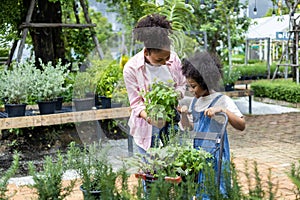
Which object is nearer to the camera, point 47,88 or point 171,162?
point 171,162

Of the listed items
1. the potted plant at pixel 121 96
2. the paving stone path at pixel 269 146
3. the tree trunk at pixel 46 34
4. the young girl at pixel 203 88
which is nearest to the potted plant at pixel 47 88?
the paving stone path at pixel 269 146

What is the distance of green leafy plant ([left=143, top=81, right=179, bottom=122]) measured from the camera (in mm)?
2043

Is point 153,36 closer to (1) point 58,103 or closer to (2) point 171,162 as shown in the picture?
(2) point 171,162

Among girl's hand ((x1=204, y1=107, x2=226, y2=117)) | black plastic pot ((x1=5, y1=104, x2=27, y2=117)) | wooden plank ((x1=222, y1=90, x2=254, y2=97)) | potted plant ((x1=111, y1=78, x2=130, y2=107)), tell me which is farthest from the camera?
wooden plank ((x1=222, y1=90, x2=254, y2=97))

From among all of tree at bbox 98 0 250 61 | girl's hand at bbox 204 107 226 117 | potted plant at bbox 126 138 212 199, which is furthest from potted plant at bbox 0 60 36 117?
tree at bbox 98 0 250 61

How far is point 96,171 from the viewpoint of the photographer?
223cm

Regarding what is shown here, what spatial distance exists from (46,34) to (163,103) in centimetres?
539

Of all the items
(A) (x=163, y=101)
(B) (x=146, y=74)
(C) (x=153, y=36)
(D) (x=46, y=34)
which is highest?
(D) (x=46, y=34)

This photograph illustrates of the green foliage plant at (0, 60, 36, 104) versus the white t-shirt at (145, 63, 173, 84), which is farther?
the green foliage plant at (0, 60, 36, 104)

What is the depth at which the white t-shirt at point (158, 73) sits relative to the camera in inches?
85.3

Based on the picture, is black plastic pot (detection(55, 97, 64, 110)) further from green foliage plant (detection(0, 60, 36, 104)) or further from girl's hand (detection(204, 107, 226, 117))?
girl's hand (detection(204, 107, 226, 117))

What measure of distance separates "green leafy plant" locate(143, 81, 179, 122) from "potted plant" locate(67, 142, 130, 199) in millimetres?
269

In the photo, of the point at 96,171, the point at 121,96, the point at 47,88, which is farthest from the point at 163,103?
the point at 47,88

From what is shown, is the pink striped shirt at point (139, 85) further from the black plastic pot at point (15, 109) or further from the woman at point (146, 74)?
the black plastic pot at point (15, 109)
